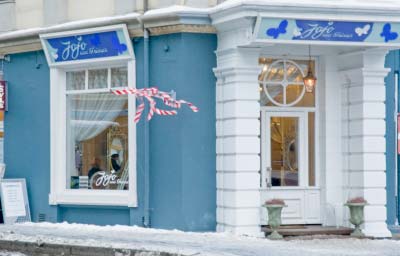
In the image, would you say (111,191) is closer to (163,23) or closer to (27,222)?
(27,222)

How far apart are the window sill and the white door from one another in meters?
2.66

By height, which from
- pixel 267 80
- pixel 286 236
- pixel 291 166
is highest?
pixel 267 80

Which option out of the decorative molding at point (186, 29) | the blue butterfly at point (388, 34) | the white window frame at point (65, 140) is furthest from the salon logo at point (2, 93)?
the blue butterfly at point (388, 34)

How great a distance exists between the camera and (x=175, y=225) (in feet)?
59.8

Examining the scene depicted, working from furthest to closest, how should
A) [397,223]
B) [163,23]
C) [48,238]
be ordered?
[397,223]
[163,23]
[48,238]

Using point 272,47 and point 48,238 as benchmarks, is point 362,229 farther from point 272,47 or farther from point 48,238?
point 48,238

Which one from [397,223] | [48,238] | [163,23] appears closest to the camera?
[48,238]

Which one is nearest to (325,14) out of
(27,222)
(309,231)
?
(309,231)

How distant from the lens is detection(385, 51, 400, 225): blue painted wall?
19297mm

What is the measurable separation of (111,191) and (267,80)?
3798 mm

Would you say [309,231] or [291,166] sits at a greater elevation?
[291,166]

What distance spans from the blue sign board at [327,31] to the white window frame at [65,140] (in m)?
3.07

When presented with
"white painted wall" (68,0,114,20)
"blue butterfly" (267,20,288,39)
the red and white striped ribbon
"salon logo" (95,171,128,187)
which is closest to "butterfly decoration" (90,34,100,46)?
"white painted wall" (68,0,114,20)

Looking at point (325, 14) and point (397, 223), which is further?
point (397, 223)
